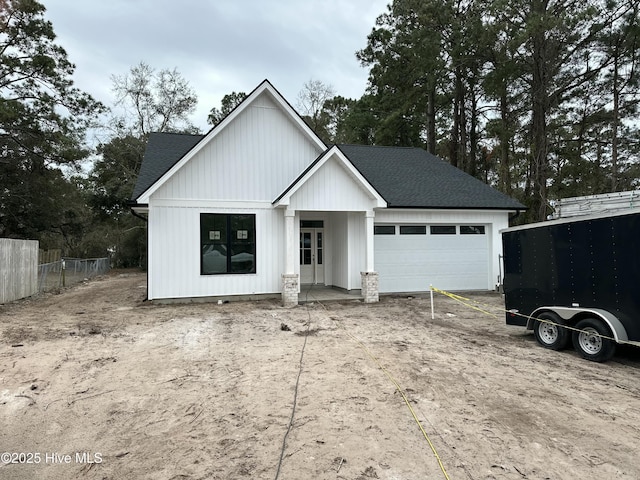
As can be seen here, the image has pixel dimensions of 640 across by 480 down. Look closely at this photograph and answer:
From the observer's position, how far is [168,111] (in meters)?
32.8

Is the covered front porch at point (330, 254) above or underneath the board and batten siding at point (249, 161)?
underneath

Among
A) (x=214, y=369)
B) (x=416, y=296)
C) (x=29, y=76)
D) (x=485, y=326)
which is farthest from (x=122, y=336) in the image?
(x=29, y=76)

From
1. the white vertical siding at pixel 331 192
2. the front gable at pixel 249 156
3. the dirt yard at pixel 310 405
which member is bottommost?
the dirt yard at pixel 310 405

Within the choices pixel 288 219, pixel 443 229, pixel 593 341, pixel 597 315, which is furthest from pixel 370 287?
pixel 597 315

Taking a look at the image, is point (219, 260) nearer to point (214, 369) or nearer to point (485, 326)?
point (214, 369)

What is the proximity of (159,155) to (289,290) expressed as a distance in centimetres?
715

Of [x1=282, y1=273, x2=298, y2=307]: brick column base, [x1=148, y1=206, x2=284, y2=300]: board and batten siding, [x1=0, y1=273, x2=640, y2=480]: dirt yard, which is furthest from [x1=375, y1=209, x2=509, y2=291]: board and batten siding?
[x1=0, y1=273, x2=640, y2=480]: dirt yard

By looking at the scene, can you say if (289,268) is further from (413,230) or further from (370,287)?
(413,230)

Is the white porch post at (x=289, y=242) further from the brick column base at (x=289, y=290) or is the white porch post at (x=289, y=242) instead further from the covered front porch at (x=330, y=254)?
the brick column base at (x=289, y=290)

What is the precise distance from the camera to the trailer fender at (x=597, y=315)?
5730mm

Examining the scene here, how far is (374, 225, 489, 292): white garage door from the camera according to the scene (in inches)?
537

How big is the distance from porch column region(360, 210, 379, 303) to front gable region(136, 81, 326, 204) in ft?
9.40

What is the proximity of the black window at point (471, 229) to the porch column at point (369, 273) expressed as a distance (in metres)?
4.15

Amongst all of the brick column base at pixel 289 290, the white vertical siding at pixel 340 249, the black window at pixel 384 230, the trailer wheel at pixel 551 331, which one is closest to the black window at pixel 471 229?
the black window at pixel 384 230
